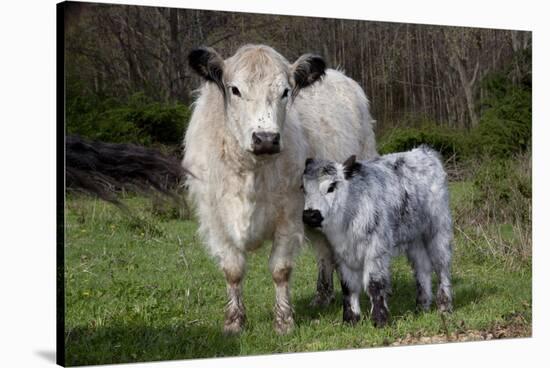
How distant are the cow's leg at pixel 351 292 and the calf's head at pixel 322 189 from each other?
0.49 metres

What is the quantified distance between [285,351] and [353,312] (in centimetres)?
58

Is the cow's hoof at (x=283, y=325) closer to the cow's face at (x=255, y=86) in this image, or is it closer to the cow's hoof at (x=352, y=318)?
the cow's hoof at (x=352, y=318)

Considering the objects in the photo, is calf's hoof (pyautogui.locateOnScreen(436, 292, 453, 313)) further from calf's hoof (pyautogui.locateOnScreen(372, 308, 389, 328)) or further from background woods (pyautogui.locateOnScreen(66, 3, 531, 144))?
background woods (pyautogui.locateOnScreen(66, 3, 531, 144))

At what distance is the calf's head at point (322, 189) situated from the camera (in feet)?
19.8

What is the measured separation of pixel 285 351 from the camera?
6184mm

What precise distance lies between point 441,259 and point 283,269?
1.45 meters

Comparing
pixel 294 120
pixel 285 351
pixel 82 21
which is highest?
pixel 82 21

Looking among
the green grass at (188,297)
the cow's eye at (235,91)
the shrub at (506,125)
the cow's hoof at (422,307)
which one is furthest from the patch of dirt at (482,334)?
the cow's eye at (235,91)

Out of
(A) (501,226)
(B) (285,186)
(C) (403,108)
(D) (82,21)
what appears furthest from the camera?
(A) (501,226)

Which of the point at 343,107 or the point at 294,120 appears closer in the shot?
the point at 294,120

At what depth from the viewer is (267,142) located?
5488 millimetres

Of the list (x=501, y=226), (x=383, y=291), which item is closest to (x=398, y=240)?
(x=383, y=291)

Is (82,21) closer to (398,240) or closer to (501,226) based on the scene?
(398,240)

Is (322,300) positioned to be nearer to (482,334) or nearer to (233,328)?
(233,328)
